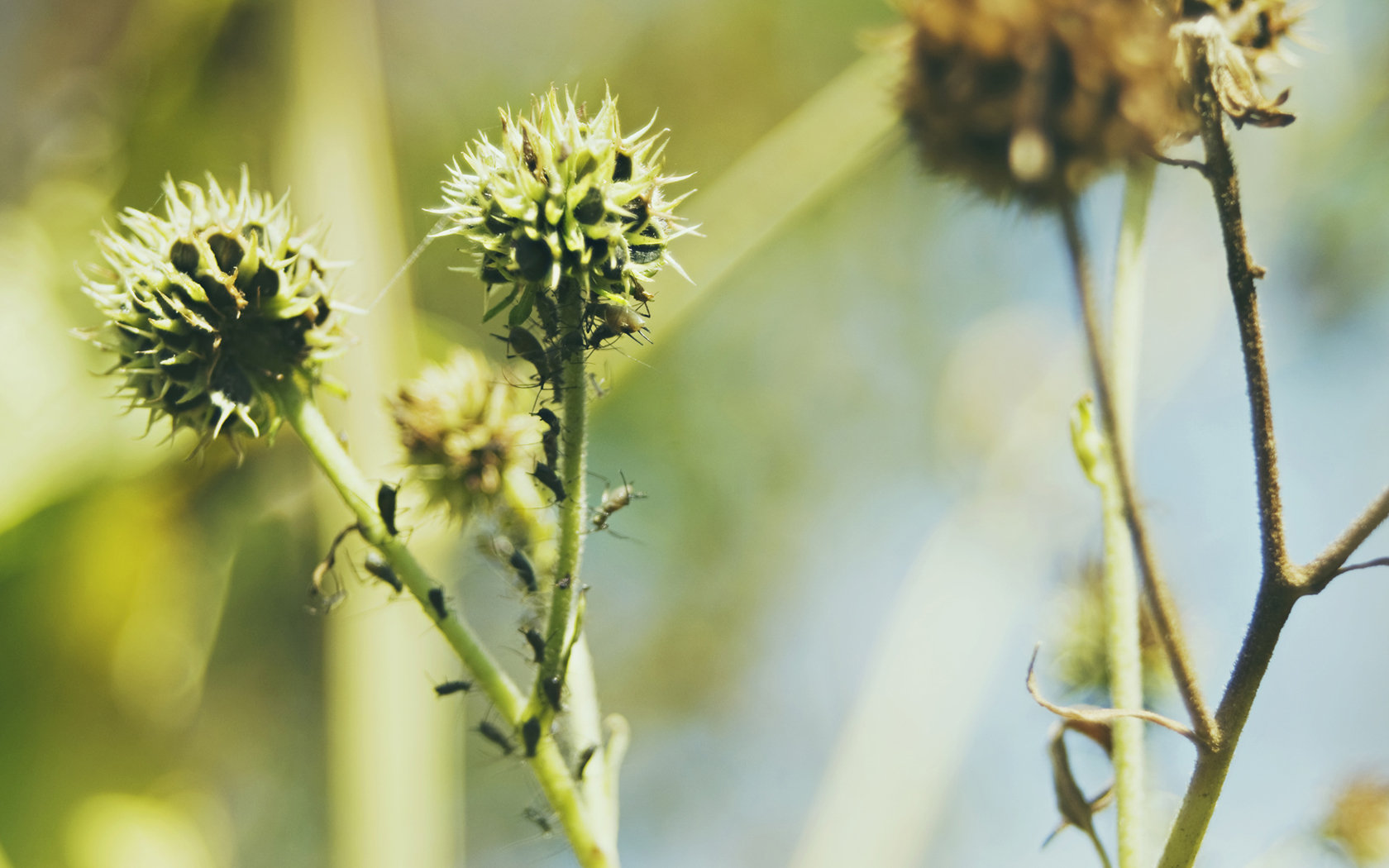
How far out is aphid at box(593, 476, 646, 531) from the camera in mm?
1661

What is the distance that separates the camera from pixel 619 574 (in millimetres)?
6297

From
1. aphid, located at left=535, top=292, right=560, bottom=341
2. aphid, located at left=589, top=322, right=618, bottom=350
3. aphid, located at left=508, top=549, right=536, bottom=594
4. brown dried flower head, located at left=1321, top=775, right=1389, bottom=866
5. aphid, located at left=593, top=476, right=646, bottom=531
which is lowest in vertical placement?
brown dried flower head, located at left=1321, top=775, right=1389, bottom=866

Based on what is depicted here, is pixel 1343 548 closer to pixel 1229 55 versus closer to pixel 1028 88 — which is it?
pixel 1229 55

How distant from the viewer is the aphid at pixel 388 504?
1555 mm

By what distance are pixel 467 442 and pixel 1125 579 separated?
4.53 feet

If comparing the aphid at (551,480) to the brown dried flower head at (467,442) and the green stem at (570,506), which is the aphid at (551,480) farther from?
the brown dried flower head at (467,442)

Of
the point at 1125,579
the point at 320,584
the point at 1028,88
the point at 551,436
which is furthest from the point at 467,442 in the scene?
the point at 1028,88

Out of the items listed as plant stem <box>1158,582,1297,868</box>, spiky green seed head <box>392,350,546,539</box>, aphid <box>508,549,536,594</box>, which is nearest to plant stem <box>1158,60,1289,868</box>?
plant stem <box>1158,582,1297,868</box>

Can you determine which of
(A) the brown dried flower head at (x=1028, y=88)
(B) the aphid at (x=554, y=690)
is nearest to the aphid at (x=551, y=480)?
(B) the aphid at (x=554, y=690)

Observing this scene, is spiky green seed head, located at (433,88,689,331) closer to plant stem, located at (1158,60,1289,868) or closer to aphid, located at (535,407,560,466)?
aphid, located at (535,407,560,466)

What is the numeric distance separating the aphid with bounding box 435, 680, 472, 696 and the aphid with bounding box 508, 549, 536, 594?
0.60 ft

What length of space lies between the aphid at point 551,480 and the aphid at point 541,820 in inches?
20.6

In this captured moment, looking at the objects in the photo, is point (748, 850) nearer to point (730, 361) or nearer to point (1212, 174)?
point (730, 361)

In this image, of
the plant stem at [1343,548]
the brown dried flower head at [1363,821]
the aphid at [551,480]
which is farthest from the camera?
the brown dried flower head at [1363,821]
